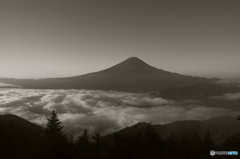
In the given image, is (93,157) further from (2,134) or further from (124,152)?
(2,134)

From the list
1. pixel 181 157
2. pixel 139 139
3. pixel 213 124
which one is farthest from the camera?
pixel 213 124

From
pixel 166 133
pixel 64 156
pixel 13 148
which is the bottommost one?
pixel 166 133

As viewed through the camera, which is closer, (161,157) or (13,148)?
(161,157)

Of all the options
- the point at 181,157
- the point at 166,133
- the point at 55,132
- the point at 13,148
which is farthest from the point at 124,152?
the point at 166,133

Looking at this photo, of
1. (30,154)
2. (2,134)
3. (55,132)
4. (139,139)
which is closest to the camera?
(30,154)

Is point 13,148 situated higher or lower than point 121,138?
lower

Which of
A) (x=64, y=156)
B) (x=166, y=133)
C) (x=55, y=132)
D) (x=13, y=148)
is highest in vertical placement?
(x=64, y=156)

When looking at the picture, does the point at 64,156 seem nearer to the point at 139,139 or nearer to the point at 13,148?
the point at 139,139

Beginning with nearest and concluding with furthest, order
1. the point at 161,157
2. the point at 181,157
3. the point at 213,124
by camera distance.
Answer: the point at 161,157, the point at 181,157, the point at 213,124

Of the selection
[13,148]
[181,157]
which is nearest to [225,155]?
[181,157]
